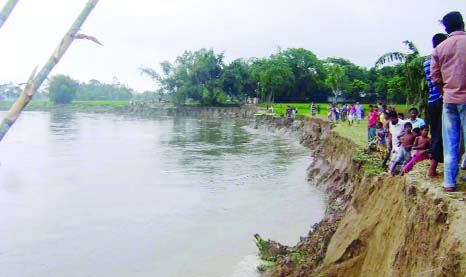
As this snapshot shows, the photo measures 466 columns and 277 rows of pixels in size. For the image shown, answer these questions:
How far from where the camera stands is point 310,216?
→ 554 inches

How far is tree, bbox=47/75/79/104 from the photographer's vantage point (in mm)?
116500

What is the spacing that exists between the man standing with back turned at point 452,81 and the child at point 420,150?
218 cm

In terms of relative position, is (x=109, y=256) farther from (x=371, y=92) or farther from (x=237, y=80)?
(x=237, y=80)

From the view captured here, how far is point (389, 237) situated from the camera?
6402 millimetres

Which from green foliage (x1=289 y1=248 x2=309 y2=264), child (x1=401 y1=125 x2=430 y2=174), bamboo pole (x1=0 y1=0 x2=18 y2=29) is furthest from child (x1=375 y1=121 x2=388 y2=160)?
bamboo pole (x1=0 y1=0 x2=18 y2=29)

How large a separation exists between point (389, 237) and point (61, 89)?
12034 cm

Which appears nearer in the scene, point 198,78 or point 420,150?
point 420,150

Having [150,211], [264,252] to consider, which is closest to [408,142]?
[264,252]

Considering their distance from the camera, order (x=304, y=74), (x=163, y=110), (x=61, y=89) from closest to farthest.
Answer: (x=304, y=74) < (x=163, y=110) < (x=61, y=89)

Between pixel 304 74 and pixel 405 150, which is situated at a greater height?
pixel 304 74

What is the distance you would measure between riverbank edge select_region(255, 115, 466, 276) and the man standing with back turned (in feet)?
1.24

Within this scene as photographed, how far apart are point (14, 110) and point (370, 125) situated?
15620 millimetres

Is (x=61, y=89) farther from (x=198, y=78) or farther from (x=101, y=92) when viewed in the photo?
(x=198, y=78)

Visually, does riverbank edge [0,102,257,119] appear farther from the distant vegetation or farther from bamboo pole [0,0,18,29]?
bamboo pole [0,0,18,29]
